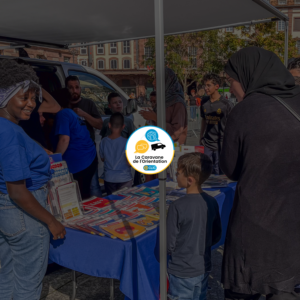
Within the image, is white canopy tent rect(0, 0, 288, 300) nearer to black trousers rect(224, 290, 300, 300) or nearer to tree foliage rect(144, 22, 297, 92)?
black trousers rect(224, 290, 300, 300)

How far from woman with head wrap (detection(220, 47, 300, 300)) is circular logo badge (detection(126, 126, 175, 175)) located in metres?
0.29

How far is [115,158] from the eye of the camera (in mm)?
3781

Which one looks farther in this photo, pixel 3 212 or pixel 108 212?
pixel 108 212

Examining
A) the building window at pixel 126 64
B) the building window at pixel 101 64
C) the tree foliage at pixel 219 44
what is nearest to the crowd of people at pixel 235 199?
the tree foliage at pixel 219 44

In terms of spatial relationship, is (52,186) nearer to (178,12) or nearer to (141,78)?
(178,12)

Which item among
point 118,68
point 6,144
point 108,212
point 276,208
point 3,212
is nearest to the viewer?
point 276,208

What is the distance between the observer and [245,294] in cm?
184

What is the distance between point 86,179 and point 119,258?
79.3 inches

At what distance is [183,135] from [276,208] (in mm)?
2637

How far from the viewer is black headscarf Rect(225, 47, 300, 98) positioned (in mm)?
1713

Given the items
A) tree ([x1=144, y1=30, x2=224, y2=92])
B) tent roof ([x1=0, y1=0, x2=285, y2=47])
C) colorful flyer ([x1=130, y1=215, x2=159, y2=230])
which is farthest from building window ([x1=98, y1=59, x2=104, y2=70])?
colorful flyer ([x1=130, y1=215, x2=159, y2=230])

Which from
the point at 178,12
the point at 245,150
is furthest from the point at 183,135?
the point at 245,150

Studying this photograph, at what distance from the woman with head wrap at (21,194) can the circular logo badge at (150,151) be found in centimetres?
54

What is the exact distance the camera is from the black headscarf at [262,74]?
1713 millimetres
